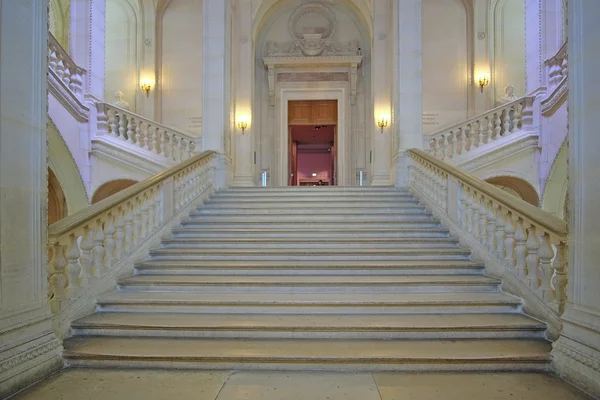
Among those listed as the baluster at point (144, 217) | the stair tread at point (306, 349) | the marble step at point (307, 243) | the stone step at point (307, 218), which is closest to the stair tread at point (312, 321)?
the stair tread at point (306, 349)

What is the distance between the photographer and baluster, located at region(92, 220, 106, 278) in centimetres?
417

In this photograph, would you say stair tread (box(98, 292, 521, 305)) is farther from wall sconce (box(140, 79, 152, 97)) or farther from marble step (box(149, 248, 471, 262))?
wall sconce (box(140, 79, 152, 97))

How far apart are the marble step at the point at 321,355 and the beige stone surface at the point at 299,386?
0.11 meters

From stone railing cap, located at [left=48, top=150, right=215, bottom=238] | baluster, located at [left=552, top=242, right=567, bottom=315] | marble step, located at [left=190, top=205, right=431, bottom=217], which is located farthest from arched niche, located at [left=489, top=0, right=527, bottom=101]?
stone railing cap, located at [left=48, top=150, right=215, bottom=238]

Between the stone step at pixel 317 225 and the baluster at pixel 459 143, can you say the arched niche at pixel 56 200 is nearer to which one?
the stone step at pixel 317 225

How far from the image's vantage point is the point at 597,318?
2650 mm

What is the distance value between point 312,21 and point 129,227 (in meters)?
9.84

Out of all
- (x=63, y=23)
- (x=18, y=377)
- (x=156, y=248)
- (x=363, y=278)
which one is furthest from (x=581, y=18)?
(x=63, y=23)

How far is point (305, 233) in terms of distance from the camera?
5.98 m

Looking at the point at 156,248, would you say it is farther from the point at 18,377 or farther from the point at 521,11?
the point at 521,11

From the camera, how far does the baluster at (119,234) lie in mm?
4613

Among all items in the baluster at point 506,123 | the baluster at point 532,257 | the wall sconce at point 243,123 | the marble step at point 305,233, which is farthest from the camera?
the wall sconce at point 243,123

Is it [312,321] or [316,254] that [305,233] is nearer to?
[316,254]

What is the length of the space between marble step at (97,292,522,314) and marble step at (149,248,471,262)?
3.16 feet
